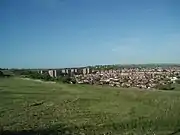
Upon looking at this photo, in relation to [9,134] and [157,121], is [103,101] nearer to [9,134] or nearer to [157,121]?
[157,121]

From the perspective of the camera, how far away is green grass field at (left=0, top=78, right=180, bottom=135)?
722 inches

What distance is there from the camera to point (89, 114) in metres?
23.5

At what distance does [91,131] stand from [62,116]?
554 centimetres

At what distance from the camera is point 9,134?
1648 cm

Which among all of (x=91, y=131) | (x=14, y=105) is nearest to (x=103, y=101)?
(x=14, y=105)

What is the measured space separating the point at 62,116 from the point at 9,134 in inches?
269

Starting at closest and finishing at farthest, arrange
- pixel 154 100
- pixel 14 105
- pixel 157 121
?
pixel 157 121 → pixel 14 105 → pixel 154 100

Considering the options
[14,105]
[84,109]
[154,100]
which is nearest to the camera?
[84,109]

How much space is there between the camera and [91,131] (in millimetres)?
17812

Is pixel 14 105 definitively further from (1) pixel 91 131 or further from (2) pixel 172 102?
(2) pixel 172 102

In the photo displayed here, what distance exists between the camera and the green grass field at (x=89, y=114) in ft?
60.1

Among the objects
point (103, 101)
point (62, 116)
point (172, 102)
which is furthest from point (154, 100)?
point (62, 116)

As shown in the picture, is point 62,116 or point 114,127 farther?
point 62,116

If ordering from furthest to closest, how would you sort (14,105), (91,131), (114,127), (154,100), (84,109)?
(154,100)
(14,105)
(84,109)
(114,127)
(91,131)
